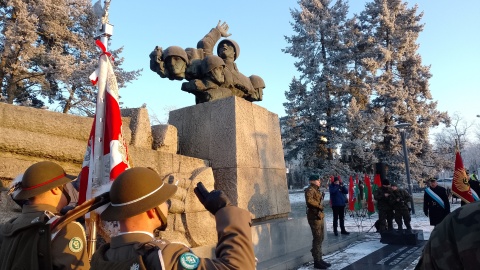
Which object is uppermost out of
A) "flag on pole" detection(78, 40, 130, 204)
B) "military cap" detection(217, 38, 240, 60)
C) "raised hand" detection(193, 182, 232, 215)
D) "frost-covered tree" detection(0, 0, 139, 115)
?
"frost-covered tree" detection(0, 0, 139, 115)

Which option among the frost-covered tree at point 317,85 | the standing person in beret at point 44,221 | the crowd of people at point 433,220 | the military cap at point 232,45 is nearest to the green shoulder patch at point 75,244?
the standing person in beret at point 44,221

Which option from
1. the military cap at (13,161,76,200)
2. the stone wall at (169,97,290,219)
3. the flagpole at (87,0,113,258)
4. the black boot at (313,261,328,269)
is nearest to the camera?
the military cap at (13,161,76,200)

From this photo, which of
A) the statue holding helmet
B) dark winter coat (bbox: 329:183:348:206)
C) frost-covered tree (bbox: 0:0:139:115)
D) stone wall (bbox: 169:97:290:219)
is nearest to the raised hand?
stone wall (bbox: 169:97:290:219)

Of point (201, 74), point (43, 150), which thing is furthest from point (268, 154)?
point (43, 150)

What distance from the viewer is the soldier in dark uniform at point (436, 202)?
26.5ft

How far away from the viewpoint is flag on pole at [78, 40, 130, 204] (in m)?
3.04

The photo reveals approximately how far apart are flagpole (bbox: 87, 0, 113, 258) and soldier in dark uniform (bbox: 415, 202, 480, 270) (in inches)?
89.9

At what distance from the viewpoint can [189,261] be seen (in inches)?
53.0

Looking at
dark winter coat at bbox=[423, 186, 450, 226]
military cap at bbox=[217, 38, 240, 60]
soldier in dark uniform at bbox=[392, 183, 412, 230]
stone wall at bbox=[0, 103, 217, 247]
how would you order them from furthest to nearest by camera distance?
soldier in dark uniform at bbox=[392, 183, 412, 230] → dark winter coat at bbox=[423, 186, 450, 226] → military cap at bbox=[217, 38, 240, 60] → stone wall at bbox=[0, 103, 217, 247]

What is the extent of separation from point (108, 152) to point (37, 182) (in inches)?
43.2

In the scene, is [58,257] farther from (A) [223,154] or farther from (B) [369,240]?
(B) [369,240]

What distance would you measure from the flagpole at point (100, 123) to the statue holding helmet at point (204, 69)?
282 centimetres

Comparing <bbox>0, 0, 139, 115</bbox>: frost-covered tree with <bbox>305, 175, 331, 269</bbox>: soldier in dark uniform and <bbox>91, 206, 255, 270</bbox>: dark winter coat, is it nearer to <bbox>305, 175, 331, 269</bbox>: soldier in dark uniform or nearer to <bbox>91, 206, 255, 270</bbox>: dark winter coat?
<bbox>305, 175, 331, 269</bbox>: soldier in dark uniform

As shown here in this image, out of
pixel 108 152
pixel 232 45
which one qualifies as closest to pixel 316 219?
pixel 232 45
